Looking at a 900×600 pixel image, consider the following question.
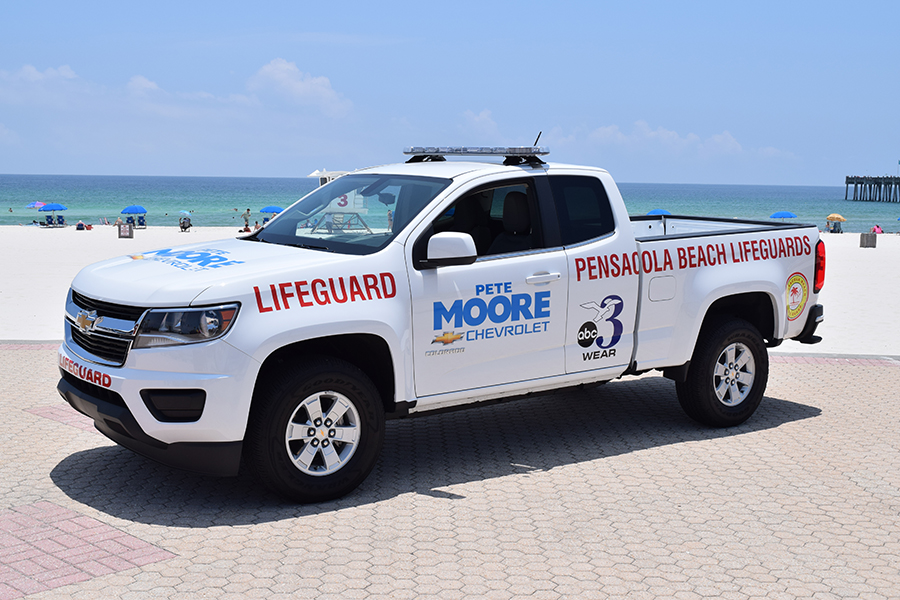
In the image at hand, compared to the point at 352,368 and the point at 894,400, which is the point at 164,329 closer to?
the point at 352,368

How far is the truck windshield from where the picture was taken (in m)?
5.63

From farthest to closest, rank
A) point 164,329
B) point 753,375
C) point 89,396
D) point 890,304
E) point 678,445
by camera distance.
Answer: point 890,304 < point 753,375 < point 678,445 < point 89,396 < point 164,329

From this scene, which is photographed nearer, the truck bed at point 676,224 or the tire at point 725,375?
the tire at point 725,375

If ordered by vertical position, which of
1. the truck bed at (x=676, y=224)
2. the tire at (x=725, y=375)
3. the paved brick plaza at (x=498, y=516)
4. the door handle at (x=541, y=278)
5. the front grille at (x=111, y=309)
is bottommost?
the paved brick plaza at (x=498, y=516)

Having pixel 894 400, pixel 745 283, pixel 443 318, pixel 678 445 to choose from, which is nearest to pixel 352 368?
pixel 443 318

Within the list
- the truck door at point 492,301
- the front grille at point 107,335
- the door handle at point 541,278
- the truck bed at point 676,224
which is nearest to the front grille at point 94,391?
the front grille at point 107,335

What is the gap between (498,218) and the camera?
Result: 6.03m

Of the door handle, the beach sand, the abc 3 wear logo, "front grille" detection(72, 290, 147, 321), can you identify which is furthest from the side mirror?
the beach sand

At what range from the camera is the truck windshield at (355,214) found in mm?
5629

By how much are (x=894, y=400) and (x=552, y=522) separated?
4580 millimetres

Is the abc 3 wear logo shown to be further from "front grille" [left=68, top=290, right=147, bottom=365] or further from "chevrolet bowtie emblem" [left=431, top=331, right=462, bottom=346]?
"front grille" [left=68, top=290, right=147, bottom=365]

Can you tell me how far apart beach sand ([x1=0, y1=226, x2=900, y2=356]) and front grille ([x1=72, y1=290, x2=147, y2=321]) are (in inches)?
229

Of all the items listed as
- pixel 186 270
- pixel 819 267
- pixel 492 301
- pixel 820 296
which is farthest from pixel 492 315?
pixel 820 296

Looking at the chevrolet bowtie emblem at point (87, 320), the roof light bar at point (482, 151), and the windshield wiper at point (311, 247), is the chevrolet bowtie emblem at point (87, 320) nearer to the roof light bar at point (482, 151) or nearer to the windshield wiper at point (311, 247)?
the windshield wiper at point (311, 247)
